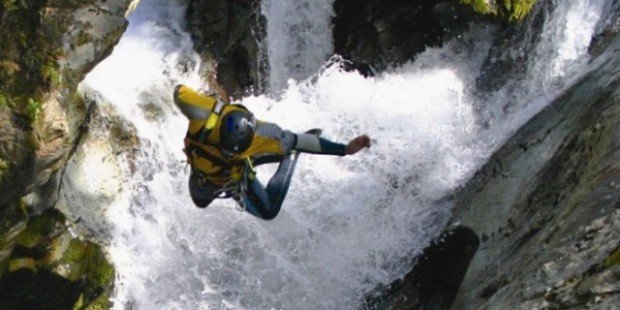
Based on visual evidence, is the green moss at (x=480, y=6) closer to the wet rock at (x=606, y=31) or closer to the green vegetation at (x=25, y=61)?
the wet rock at (x=606, y=31)

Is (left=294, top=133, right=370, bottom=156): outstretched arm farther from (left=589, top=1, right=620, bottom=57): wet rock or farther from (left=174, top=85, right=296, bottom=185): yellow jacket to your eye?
(left=589, top=1, right=620, bottom=57): wet rock

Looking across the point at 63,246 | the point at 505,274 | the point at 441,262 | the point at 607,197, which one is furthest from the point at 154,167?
the point at 607,197

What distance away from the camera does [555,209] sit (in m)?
5.84

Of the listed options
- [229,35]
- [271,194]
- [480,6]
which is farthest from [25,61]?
[480,6]

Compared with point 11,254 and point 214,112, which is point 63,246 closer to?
point 11,254

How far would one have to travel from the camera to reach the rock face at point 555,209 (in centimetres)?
443

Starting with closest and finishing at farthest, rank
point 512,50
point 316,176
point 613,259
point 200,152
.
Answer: point 613,259 < point 200,152 < point 316,176 < point 512,50

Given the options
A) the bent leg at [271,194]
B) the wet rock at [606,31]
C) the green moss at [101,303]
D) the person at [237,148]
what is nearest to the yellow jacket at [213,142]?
the person at [237,148]

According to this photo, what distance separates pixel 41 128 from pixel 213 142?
1.67 metres

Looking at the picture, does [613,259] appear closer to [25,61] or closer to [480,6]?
[25,61]

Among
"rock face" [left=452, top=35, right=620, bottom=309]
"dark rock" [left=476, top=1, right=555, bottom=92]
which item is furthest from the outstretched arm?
"dark rock" [left=476, top=1, right=555, bottom=92]

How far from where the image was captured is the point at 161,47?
1055cm

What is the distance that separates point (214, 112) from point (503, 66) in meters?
6.10

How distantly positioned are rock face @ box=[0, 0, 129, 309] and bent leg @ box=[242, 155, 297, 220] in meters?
1.98
